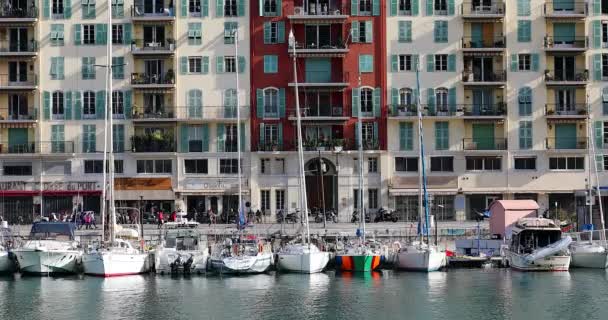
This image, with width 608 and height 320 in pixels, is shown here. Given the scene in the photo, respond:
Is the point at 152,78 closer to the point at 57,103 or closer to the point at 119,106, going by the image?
the point at 119,106

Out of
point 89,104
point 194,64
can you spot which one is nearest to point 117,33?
point 89,104

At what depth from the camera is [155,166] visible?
3964 inches

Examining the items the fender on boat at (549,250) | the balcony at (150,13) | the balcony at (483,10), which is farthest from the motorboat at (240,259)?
the balcony at (483,10)

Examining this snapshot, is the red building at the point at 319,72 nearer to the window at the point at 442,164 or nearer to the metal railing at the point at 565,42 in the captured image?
the window at the point at 442,164

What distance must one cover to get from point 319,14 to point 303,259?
29.5 m

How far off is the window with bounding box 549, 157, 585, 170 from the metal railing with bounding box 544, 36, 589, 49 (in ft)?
29.8

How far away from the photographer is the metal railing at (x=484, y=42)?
10069 cm

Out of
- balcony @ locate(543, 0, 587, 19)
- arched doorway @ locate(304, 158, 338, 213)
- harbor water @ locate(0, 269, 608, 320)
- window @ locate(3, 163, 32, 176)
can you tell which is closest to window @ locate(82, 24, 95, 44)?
window @ locate(3, 163, 32, 176)

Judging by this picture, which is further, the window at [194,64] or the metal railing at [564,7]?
the window at [194,64]

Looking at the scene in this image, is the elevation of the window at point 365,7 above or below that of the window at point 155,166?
above

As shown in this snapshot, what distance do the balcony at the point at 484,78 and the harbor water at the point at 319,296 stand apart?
81.8 ft

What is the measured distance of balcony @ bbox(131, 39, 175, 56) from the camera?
99.8 meters

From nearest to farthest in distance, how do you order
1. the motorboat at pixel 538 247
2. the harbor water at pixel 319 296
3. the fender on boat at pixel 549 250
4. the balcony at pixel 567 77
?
the harbor water at pixel 319 296 < the fender on boat at pixel 549 250 < the motorboat at pixel 538 247 < the balcony at pixel 567 77

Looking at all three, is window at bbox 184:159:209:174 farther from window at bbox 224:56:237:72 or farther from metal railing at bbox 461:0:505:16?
metal railing at bbox 461:0:505:16
